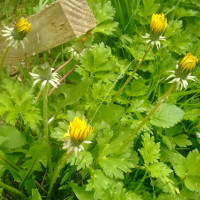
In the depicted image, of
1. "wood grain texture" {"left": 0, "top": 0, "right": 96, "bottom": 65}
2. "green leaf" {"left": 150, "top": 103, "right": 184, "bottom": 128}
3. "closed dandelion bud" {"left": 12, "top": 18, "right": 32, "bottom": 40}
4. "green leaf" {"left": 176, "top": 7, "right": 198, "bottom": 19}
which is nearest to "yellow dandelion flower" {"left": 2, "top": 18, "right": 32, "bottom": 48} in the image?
"closed dandelion bud" {"left": 12, "top": 18, "right": 32, "bottom": 40}

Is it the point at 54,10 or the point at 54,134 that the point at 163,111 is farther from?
the point at 54,10

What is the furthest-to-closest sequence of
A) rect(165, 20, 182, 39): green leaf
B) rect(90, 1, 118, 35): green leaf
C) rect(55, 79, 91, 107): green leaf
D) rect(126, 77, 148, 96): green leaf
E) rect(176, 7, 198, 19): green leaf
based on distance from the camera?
rect(176, 7, 198, 19): green leaf → rect(165, 20, 182, 39): green leaf → rect(90, 1, 118, 35): green leaf → rect(126, 77, 148, 96): green leaf → rect(55, 79, 91, 107): green leaf

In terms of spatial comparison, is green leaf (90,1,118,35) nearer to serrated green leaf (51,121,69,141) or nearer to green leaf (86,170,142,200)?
serrated green leaf (51,121,69,141)

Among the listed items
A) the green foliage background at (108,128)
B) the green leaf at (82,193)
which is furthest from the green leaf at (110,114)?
the green leaf at (82,193)

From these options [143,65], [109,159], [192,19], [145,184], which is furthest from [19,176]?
[192,19]

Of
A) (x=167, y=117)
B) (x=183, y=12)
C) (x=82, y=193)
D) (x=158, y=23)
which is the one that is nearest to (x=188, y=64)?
(x=158, y=23)

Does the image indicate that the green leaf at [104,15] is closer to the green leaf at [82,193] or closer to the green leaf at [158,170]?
the green leaf at [158,170]
